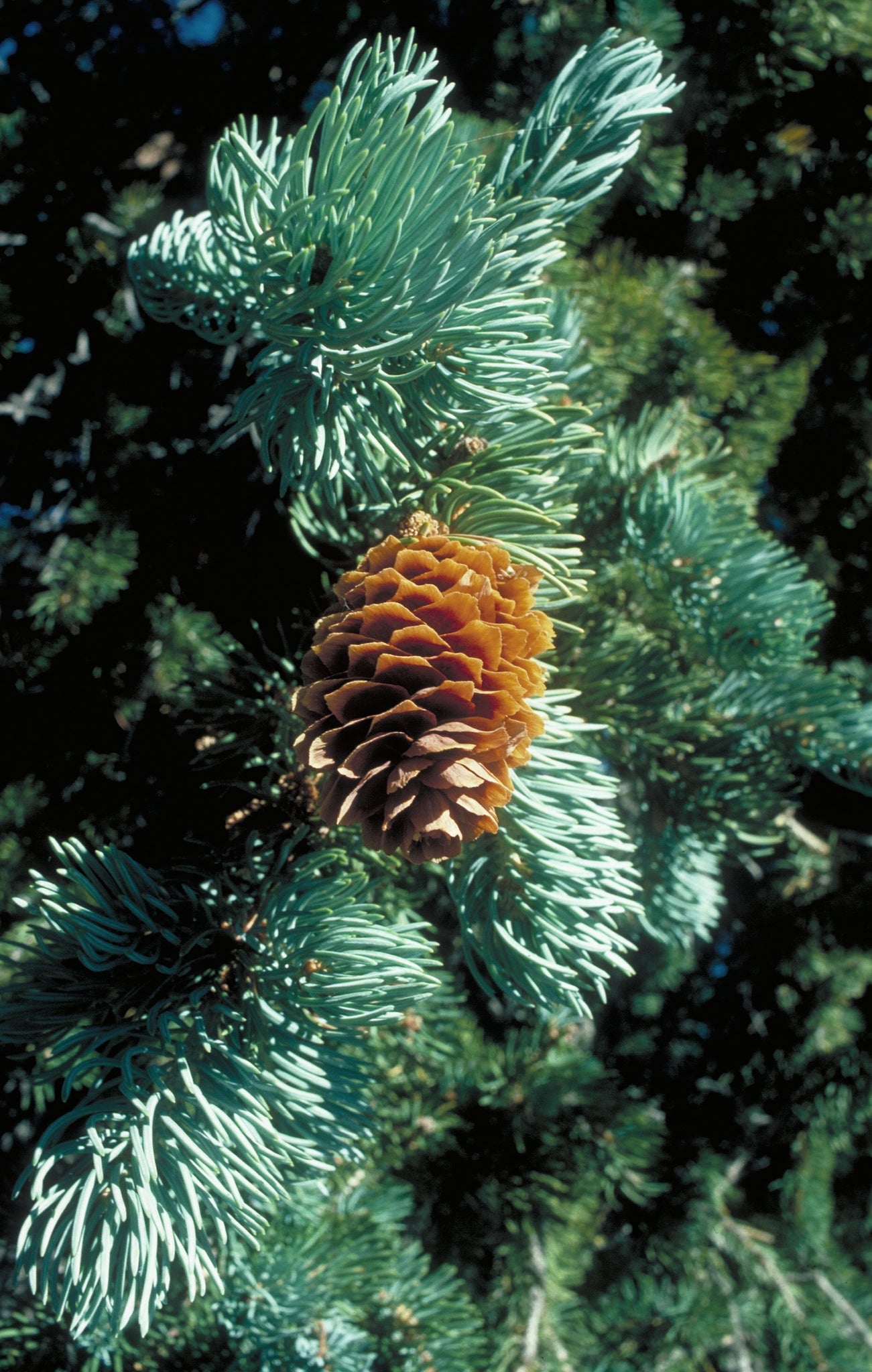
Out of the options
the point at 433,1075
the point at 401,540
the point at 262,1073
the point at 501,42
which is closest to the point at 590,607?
the point at 401,540

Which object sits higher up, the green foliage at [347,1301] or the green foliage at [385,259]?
the green foliage at [385,259]

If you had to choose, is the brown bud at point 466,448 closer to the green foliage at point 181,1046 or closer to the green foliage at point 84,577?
the green foliage at point 181,1046

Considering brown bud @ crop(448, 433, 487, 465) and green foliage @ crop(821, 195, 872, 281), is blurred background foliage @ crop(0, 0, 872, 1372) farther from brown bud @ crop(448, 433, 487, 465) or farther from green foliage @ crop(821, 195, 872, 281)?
brown bud @ crop(448, 433, 487, 465)

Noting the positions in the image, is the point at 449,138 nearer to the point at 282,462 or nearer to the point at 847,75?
the point at 282,462

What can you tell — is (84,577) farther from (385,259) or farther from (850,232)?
(850,232)

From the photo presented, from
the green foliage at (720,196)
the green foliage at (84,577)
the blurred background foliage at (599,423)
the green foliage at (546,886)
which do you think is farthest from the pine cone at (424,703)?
the green foliage at (720,196)
